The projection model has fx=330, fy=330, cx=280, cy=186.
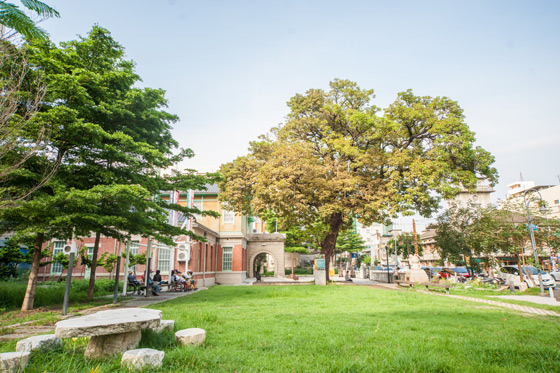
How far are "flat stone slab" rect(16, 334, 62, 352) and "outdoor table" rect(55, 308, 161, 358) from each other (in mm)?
271

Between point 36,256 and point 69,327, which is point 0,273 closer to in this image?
point 36,256

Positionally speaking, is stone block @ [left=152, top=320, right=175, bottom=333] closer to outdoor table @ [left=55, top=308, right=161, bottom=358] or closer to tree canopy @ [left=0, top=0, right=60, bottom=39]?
outdoor table @ [left=55, top=308, right=161, bottom=358]

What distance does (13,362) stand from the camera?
3.58 m

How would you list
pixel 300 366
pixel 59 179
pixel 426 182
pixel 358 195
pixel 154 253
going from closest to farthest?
A: 1. pixel 300 366
2. pixel 59 179
3. pixel 426 182
4. pixel 358 195
5. pixel 154 253

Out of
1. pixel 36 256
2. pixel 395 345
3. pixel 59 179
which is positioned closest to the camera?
pixel 395 345

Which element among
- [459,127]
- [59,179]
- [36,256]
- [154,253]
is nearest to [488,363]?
[59,179]

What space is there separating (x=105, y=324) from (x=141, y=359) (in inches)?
32.5

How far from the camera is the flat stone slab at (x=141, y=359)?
378 centimetres

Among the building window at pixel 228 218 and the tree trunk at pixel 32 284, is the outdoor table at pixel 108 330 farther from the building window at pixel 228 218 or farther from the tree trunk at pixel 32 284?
the building window at pixel 228 218

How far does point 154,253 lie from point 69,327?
1935cm

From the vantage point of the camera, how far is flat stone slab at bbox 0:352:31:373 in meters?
3.50

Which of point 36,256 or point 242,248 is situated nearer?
point 36,256

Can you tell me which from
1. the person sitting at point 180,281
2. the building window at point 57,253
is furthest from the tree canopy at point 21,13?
the building window at point 57,253

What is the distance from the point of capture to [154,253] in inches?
880
